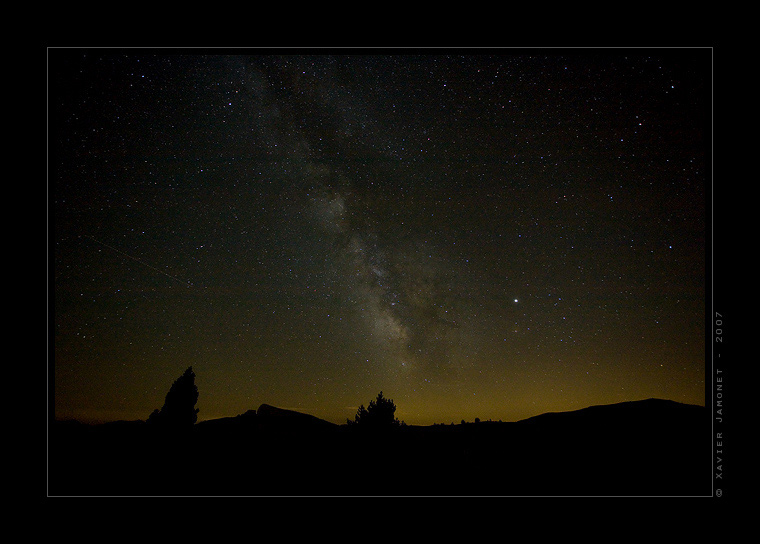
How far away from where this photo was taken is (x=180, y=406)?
18.7 feet

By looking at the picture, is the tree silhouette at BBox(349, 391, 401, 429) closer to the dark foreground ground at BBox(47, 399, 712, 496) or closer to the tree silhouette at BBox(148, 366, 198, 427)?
the dark foreground ground at BBox(47, 399, 712, 496)

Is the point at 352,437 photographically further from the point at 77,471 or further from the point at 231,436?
the point at 77,471

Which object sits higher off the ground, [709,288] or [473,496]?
[709,288]

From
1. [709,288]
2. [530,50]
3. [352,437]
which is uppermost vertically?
[530,50]

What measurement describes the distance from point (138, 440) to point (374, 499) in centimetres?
373

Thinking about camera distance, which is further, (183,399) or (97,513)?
(183,399)

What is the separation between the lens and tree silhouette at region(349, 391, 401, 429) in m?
4.62

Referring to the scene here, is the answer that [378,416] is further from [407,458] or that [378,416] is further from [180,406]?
[180,406]

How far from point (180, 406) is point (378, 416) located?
3265 mm

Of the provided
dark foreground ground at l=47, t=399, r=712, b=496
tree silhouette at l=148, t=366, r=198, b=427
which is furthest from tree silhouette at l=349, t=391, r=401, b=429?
tree silhouette at l=148, t=366, r=198, b=427

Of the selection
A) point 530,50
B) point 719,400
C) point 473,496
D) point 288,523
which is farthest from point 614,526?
point 530,50

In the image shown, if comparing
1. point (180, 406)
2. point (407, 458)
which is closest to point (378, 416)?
point (407, 458)

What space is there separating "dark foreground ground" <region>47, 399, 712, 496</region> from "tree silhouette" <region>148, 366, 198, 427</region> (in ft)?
0.66

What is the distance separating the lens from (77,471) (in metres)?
3.32
